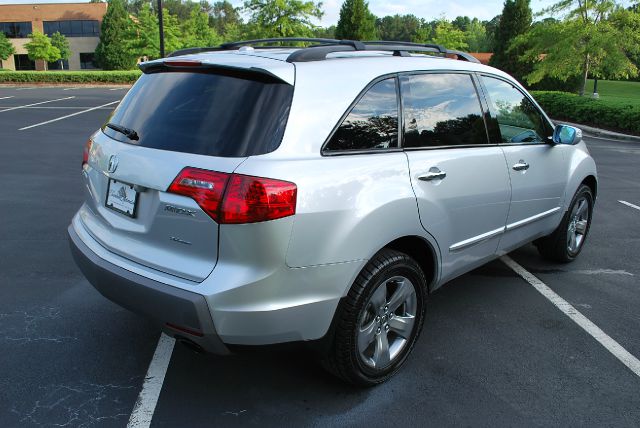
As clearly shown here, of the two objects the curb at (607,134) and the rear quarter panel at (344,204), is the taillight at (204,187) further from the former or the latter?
A: the curb at (607,134)

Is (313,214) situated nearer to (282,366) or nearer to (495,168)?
(282,366)

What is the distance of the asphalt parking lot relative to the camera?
2.90 m

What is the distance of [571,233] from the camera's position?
518 cm

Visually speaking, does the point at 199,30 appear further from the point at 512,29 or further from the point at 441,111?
the point at 441,111

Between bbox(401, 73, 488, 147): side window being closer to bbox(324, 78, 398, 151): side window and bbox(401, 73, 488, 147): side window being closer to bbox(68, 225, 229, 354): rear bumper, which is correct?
bbox(324, 78, 398, 151): side window

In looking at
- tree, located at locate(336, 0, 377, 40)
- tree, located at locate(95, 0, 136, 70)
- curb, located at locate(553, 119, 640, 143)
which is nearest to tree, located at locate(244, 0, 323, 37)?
tree, located at locate(336, 0, 377, 40)

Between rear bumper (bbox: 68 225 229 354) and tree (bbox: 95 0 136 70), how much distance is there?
57.8 metres

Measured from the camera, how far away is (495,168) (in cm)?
373

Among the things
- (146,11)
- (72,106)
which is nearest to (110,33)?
(146,11)

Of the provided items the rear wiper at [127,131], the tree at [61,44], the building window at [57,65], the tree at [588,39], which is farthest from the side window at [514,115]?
the building window at [57,65]

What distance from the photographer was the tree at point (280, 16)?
108 ft

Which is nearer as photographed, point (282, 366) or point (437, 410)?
point (437, 410)

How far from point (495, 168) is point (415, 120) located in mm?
821

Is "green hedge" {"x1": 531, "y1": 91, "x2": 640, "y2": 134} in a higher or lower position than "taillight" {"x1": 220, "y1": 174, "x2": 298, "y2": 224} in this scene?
lower
